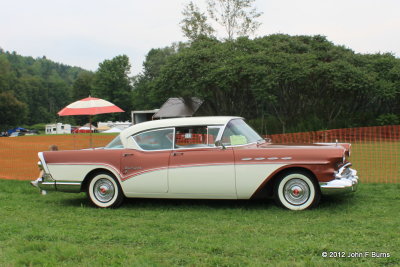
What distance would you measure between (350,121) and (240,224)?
75.7 ft

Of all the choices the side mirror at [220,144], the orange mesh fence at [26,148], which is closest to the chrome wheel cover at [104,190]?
the side mirror at [220,144]

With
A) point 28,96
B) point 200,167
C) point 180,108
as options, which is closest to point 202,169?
point 200,167

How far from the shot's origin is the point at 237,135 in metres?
6.70

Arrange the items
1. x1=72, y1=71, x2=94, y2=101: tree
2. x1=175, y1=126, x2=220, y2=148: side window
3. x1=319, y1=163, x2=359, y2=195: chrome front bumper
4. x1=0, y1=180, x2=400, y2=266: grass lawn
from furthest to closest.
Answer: x1=72, y1=71, x2=94, y2=101: tree < x1=175, y1=126, x2=220, y2=148: side window < x1=319, y1=163, x2=359, y2=195: chrome front bumper < x1=0, y1=180, x2=400, y2=266: grass lawn

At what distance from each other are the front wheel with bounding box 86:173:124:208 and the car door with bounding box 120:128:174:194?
0.26m

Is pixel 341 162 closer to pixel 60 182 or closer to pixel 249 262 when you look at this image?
pixel 249 262

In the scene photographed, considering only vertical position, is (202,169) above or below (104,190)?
above

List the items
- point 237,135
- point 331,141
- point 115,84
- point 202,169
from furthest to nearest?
1. point 115,84
2. point 331,141
3. point 237,135
4. point 202,169

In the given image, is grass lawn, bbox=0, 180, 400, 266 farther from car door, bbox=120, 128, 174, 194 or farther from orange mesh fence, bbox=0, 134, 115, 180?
orange mesh fence, bbox=0, 134, 115, 180

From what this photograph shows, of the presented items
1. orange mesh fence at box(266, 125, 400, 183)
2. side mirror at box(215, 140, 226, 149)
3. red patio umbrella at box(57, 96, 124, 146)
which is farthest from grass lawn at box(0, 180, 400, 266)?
orange mesh fence at box(266, 125, 400, 183)

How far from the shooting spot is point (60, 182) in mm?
7207

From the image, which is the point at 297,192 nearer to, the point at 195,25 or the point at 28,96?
the point at 195,25

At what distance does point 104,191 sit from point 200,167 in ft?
5.95

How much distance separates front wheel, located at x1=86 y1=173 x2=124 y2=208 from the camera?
22.9ft
